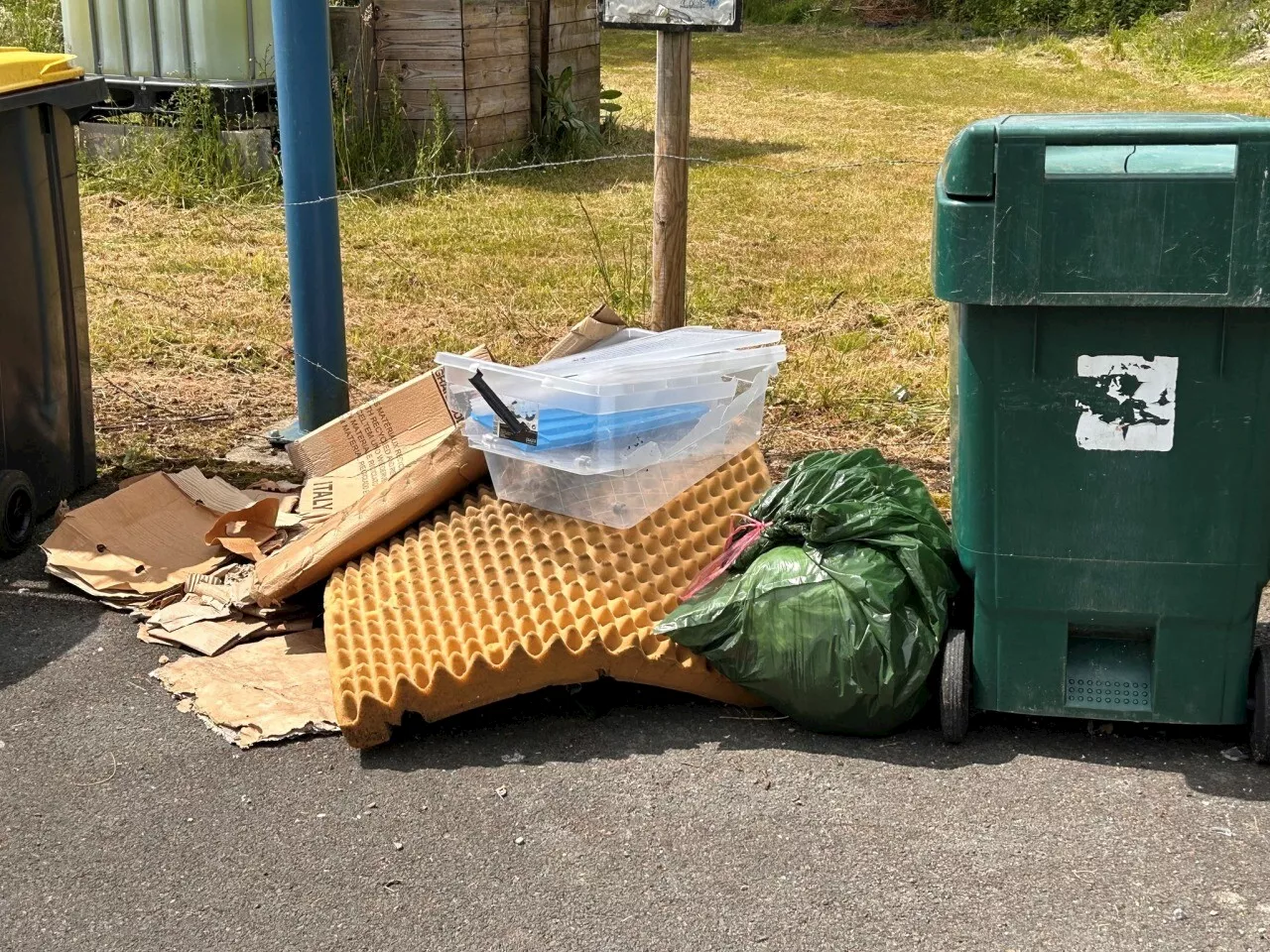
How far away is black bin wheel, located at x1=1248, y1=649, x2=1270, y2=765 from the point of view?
309 centimetres

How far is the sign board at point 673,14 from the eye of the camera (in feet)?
14.1

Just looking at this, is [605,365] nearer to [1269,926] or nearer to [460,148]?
[1269,926]

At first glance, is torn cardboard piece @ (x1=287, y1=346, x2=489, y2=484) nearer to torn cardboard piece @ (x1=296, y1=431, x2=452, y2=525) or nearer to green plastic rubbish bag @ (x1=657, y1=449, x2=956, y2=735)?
torn cardboard piece @ (x1=296, y1=431, x2=452, y2=525)

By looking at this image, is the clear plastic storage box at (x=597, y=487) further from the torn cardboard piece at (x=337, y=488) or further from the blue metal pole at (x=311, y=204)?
the blue metal pole at (x=311, y=204)

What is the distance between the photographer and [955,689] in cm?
318

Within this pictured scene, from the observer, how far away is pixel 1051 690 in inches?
126

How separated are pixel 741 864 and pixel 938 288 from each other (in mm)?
1218

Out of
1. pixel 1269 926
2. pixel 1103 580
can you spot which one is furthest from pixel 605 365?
pixel 1269 926

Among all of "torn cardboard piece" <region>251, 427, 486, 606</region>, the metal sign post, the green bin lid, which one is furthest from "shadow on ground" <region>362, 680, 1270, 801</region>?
the metal sign post

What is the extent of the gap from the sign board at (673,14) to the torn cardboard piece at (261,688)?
198cm

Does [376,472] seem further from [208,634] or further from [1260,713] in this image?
[1260,713]

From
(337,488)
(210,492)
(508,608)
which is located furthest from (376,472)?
(508,608)

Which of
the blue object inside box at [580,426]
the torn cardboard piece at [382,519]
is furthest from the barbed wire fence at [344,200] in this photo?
the torn cardboard piece at [382,519]

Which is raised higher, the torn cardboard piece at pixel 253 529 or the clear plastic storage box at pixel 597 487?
the clear plastic storage box at pixel 597 487
